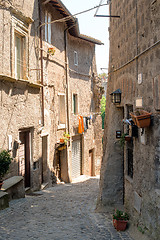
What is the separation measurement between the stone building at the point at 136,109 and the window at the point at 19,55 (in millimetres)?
3513

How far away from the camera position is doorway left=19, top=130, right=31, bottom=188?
1060 centimetres

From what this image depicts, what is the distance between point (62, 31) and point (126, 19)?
8.54 meters

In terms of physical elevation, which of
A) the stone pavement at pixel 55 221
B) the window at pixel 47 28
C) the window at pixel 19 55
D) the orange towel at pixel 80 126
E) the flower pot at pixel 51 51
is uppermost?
the window at pixel 47 28

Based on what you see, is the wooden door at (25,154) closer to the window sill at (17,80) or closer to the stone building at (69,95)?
the stone building at (69,95)

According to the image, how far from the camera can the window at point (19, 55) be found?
413 inches

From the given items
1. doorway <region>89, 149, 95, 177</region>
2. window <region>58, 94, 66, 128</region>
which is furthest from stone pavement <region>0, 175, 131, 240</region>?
doorway <region>89, 149, 95, 177</region>

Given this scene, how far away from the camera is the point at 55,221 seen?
6.57m

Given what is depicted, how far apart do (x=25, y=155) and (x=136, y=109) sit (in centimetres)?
599

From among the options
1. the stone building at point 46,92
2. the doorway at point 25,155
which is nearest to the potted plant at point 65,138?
the stone building at point 46,92

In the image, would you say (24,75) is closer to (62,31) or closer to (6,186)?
(6,186)

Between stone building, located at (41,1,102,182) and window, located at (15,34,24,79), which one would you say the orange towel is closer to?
stone building, located at (41,1,102,182)

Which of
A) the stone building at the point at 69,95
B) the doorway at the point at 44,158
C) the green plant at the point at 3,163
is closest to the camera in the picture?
the green plant at the point at 3,163

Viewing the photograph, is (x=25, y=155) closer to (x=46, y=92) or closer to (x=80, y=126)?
(x=46, y=92)

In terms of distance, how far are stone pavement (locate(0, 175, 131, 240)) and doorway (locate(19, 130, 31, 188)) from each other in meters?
1.85
